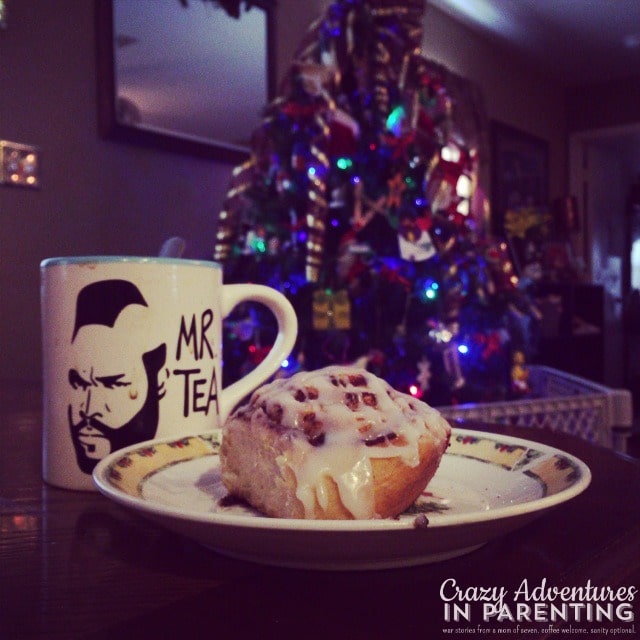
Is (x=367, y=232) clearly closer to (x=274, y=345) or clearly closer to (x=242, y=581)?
(x=274, y=345)

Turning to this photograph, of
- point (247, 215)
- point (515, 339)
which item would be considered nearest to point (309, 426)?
point (247, 215)

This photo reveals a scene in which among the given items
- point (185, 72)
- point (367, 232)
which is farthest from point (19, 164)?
point (367, 232)

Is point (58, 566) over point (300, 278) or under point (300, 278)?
under

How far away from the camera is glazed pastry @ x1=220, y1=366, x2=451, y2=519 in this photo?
0.33 m

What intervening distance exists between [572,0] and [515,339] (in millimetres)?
2293

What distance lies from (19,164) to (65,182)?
0.51ft

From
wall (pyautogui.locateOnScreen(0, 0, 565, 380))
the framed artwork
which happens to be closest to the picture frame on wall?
the framed artwork

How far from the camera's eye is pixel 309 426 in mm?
349

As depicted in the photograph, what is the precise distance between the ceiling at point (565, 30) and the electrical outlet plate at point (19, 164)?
2540mm

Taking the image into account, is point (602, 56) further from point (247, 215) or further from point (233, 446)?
point (233, 446)

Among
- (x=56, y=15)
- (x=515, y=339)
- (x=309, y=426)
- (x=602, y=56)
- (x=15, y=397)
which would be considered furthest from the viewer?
(x=602, y=56)

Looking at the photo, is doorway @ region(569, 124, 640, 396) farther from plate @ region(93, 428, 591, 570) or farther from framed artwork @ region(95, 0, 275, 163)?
plate @ region(93, 428, 591, 570)

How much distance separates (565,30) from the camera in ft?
13.0

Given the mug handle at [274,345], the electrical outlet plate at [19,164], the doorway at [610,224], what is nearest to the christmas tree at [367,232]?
the electrical outlet plate at [19,164]
